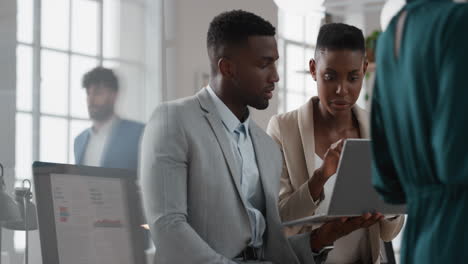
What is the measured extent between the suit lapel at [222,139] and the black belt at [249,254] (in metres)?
0.15

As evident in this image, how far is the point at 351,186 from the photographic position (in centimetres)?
247

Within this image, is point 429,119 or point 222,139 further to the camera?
point 222,139

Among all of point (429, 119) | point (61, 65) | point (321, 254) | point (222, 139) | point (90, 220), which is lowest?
point (321, 254)

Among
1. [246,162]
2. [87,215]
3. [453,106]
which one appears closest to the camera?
[453,106]

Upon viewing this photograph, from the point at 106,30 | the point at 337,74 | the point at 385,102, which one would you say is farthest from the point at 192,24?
the point at 385,102

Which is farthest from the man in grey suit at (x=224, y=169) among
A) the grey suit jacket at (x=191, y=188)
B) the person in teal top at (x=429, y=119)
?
the person in teal top at (x=429, y=119)

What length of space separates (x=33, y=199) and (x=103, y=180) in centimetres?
21

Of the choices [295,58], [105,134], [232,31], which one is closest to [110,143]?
[105,134]

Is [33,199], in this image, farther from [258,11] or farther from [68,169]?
[258,11]

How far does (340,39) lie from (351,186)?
764 mm

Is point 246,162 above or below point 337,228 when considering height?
above

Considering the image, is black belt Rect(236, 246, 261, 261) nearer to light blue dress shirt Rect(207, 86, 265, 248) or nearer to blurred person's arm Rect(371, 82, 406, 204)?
light blue dress shirt Rect(207, 86, 265, 248)

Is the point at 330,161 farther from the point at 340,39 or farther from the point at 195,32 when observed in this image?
the point at 195,32

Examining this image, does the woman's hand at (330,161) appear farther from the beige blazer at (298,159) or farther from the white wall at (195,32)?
the white wall at (195,32)
